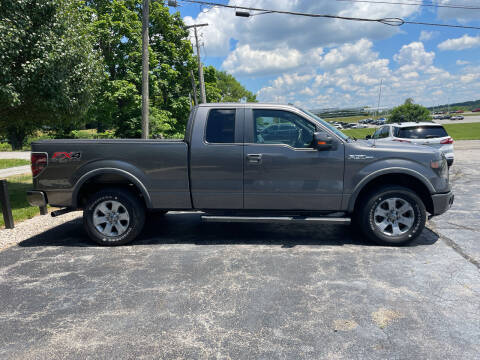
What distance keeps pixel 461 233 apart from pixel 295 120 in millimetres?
3284

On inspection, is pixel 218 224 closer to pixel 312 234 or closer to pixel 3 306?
pixel 312 234

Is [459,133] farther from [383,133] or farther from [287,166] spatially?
[287,166]

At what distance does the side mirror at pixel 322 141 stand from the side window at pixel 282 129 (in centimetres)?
14

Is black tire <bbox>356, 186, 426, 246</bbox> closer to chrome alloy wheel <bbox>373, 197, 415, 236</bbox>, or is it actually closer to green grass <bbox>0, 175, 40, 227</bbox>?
chrome alloy wheel <bbox>373, 197, 415, 236</bbox>

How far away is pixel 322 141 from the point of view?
4.40 metres

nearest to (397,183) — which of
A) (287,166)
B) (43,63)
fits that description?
(287,166)

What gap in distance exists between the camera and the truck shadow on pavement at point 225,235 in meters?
4.94

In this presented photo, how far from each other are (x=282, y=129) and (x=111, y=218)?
2.86 meters

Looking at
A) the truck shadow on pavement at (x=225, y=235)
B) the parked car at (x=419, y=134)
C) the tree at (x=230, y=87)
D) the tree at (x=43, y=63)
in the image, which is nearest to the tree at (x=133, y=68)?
the tree at (x=43, y=63)

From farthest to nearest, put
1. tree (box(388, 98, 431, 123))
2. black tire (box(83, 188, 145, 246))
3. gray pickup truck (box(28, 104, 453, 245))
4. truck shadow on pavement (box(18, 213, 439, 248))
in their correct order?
tree (box(388, 98, 431, 123)) < truck shadow on pavement (box(18, 213, 439, 248)) < black tire (box(83, 188, 145, 246)) < gray pickup truck (box(28, 104, 453, 245))

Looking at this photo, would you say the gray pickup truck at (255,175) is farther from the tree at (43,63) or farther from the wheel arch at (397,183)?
the tree at (43,63)

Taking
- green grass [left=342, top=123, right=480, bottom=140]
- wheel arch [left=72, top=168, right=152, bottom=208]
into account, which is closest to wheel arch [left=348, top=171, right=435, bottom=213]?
wheel arch [left=72, top=168, right=152, bottom=208]

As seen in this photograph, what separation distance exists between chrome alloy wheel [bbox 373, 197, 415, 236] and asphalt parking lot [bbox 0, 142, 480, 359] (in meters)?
0.27

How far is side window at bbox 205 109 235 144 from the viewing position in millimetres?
4645
